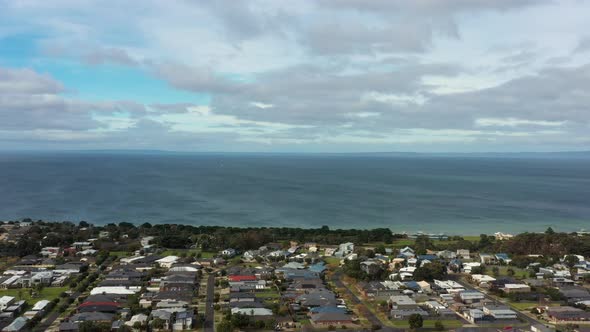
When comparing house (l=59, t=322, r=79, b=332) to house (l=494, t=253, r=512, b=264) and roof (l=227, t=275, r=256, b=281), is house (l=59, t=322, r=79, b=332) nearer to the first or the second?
roof (l=227, t=275, r=256, b=281)

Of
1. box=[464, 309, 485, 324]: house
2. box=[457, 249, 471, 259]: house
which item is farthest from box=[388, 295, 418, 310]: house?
box=[457, 249, 471, 259]: house

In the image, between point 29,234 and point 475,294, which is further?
point 29,234

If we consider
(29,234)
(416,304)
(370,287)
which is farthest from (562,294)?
(29,234)

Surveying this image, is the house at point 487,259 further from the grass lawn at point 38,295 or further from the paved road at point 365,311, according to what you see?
the grass lawn at point 38,295

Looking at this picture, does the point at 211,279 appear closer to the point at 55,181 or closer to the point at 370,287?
the point at 370,287

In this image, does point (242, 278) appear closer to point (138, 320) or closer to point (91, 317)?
point (138, 320)

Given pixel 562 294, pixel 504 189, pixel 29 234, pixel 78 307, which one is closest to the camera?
pixel 78 307

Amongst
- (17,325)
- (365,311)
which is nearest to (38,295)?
(17,325)
